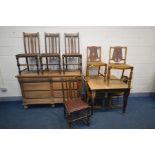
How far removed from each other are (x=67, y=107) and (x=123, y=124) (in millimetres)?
1103

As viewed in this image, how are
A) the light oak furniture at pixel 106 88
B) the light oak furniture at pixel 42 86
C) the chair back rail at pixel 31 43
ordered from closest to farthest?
1. the light oak furniture at pixel 106 88
2. the light oak furniture at pixel 42 86
3. the chair back rail at pixel 31 43

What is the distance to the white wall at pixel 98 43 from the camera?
2.81 meters

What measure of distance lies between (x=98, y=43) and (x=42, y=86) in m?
1.63

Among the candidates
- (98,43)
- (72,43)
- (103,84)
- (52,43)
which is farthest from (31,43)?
(103,84)

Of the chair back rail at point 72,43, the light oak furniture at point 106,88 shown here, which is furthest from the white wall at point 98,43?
the light oak furniture at point 106,88

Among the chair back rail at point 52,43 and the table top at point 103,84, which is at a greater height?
the chair back rail at point 52,43

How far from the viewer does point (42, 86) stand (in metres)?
2.62

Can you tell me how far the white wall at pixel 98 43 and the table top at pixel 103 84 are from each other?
0.62 m

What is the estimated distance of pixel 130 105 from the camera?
298 centimetres

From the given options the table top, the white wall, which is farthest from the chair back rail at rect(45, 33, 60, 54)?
the table top

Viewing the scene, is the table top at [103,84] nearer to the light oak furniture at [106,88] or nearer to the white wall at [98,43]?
the light oak furniture at [106,88]

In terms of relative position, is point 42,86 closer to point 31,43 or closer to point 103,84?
point 31,43

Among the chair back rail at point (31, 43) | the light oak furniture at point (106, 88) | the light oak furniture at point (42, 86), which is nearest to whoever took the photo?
the light oak furniture at point (106, 88)
